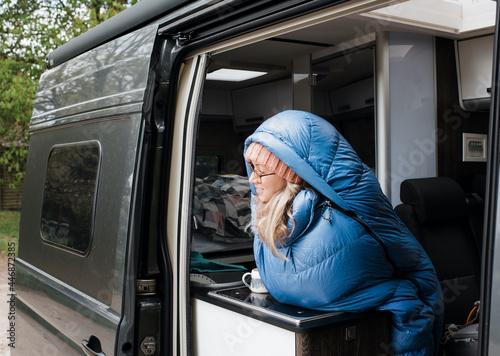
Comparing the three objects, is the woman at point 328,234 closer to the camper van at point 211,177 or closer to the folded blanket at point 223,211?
the camper van at point 211,177

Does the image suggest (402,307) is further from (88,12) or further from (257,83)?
(88,12)

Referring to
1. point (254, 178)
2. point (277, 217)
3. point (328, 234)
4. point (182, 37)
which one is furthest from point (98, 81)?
point (328, 234)

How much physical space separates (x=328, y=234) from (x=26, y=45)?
11.3 meters

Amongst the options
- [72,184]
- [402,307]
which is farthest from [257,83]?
[402,307]

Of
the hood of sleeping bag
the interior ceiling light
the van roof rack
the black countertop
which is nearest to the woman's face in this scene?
the hood of sleeping bag

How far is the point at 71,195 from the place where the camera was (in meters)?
2.68

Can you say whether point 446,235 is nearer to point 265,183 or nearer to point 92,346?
point 265,183

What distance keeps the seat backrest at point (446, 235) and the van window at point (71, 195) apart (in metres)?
1.86

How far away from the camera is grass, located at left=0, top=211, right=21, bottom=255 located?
38.1ft

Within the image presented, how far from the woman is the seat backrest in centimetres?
126

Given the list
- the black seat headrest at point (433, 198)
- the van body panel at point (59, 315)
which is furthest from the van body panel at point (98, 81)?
the black seat headrest at point (433, 198)

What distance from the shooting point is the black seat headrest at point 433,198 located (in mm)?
Answer: 3273

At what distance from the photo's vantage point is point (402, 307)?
196 cm

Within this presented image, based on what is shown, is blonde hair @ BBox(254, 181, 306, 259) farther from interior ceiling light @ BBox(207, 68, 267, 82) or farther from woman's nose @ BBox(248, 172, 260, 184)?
interior ceiling light @ BBox(207, 68, 267, 82)
